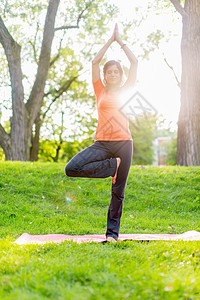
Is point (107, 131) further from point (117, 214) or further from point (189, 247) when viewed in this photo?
point (189, 247)

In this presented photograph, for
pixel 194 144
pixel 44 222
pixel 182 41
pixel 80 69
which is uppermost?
pixel 80 69

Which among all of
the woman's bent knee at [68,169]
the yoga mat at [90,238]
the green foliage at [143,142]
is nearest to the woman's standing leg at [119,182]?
the yoga mat at [90,238]

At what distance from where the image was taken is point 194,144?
424 inches

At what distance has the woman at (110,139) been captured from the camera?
4.04 metres

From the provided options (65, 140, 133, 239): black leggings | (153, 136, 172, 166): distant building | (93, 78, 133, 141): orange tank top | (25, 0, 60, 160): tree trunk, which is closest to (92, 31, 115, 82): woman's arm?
(93, 78, 133, 141): orange tank top

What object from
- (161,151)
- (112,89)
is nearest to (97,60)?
(112,89)

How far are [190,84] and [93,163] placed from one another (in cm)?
759

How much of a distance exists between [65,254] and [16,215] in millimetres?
2954

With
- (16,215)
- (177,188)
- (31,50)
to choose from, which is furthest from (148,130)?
(16,215)

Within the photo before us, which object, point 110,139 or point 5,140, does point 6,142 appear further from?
point 110,139

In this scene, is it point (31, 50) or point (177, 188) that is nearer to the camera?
point (177, 188)

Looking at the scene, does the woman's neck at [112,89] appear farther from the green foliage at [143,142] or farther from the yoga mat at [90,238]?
the green foliage at [143,142]

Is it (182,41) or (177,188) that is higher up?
(182,41)

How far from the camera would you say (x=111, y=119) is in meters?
4.11
